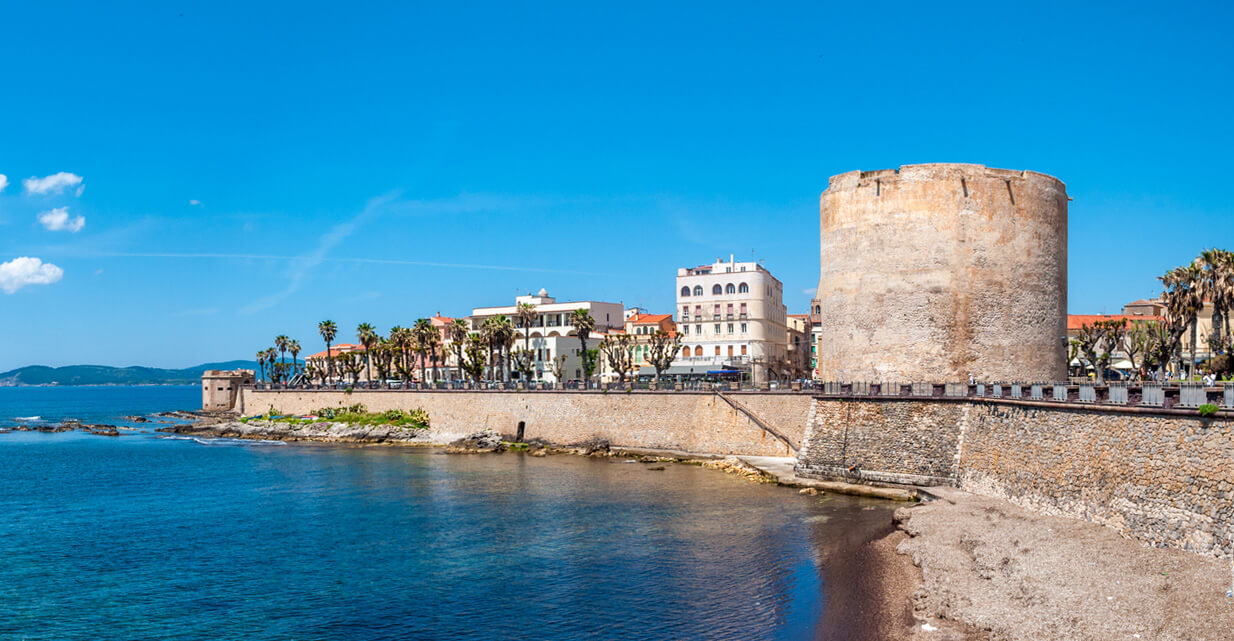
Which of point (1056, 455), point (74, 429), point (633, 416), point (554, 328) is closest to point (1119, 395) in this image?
point (1056, 455)

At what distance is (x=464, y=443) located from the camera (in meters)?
56.6

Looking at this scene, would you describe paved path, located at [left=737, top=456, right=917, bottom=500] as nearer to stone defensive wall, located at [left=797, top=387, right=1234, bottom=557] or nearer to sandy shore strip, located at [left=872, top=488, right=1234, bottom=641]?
stone defensive wall, located at [left=797, top=387, right=1234, bottom=557]

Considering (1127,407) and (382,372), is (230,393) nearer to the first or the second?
(382,372)

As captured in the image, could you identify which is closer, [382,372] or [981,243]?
[981,243]

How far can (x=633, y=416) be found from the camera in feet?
166

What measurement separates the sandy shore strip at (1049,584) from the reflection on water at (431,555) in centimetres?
195

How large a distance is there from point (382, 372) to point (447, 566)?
59204 mm

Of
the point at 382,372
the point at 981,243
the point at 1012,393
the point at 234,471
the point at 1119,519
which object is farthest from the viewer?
the point at 382,372

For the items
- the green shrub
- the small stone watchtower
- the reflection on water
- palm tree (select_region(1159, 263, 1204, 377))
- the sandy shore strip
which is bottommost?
the reflection on water

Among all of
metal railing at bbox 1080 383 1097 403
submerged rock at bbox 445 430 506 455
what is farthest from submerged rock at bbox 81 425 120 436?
metal railing at bbox 1080 383 1097 403

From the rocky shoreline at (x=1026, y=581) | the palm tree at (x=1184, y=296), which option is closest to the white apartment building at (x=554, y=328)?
the palm tree at (x=1184, y=296)

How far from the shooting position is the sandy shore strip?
1698cm

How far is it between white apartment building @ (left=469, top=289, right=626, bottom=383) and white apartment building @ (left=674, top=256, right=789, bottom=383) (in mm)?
10510

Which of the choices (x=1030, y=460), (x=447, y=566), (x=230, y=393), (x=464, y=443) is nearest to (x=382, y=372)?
(x=230, y=393)
